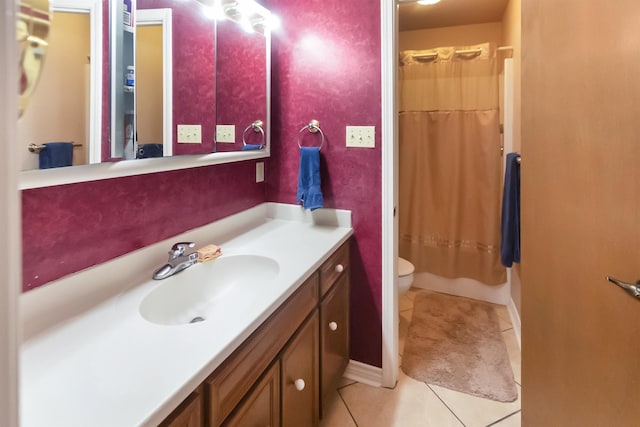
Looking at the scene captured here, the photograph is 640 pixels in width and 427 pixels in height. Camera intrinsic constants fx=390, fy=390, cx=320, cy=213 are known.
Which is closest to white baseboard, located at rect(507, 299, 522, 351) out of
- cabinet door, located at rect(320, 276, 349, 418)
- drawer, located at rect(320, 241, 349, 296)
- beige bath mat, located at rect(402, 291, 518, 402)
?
beige bath mat, located at rect(402, 291, 518, 402)

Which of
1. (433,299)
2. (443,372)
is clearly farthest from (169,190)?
(433,299)

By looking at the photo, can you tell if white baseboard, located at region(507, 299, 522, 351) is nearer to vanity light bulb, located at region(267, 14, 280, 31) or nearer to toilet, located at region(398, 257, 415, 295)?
toilet, located at region(398, 257, 415, 295)

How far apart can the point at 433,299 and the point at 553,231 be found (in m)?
1.96

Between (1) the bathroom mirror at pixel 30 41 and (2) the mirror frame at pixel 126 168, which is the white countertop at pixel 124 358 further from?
(1) the bathroom mirror at pixel 30 41

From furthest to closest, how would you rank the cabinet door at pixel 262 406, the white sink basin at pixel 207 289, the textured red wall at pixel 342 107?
the textured red wall at pixel 342 107, the white sink basin at pixel 207 289, the cabinet door at pixel 262 406

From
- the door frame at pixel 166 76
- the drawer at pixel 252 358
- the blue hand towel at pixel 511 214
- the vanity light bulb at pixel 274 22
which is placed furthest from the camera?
the blue hand towel at pixel 511 214

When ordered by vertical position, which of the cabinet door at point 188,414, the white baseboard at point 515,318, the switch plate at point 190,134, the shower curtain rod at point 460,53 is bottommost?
the white baseboard at point 515,318

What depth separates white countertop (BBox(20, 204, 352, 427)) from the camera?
688 millimetres

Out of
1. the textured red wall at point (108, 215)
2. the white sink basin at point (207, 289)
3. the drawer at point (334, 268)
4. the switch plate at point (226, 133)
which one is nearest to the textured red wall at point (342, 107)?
the drawer at point (334, 268)

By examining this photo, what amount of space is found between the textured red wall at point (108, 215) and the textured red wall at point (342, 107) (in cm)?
53

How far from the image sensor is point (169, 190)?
151 centimetres

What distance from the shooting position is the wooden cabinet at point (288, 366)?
90 cm

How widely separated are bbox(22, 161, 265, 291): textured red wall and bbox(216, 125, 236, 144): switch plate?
126 mm

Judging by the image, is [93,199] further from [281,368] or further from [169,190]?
[281,368]
